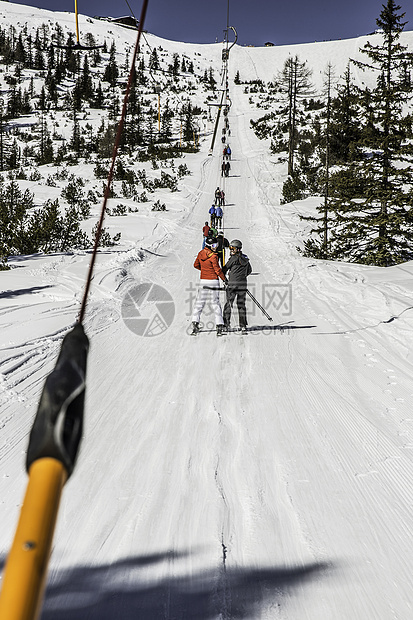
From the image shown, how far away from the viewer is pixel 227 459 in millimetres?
3488

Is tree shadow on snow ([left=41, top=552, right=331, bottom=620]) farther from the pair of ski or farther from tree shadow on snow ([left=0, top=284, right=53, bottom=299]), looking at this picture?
tree shadow on snow ([left=0, top=284, right=53, bottom=299])

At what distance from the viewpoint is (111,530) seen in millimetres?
2688

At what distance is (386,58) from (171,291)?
11669mm

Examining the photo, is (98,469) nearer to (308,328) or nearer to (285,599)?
(285,599)

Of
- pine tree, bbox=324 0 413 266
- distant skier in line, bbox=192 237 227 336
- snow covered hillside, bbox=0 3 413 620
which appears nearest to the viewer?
snow covered hillside, bbox=0 3 413 620

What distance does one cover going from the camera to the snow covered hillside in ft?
7.58

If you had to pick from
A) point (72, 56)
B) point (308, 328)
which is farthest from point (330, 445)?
point (72, 56)

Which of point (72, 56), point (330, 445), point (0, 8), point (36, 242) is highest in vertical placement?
point (0, 8)

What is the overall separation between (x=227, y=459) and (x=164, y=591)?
1.32 m

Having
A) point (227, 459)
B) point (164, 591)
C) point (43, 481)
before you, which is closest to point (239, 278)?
point (227, 459)

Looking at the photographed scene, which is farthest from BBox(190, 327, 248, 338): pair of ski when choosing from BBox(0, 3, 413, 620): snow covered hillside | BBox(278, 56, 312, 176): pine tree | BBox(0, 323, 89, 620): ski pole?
BBox(278, 56, 312, 176): pine tree

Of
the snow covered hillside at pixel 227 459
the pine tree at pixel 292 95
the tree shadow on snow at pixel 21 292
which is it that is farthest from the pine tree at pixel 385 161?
the pine tree at pixel 292 95

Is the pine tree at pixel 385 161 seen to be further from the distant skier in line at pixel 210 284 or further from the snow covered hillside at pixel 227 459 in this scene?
the distant skier in line at pixel 210 284

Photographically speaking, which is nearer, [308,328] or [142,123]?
[308,328]
